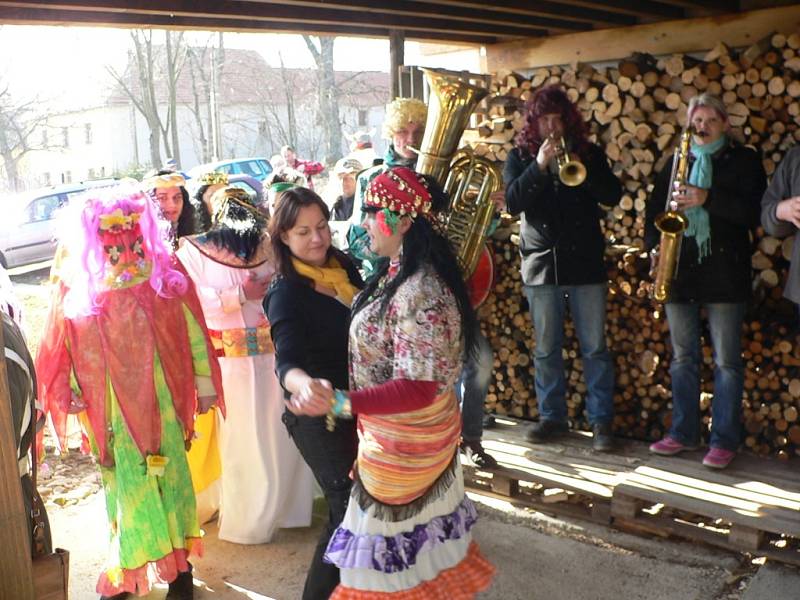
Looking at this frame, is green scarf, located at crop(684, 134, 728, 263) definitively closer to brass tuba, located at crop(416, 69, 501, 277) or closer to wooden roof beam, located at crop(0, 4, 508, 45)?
brass tuba, located at crop(416, 69, 501, 277)

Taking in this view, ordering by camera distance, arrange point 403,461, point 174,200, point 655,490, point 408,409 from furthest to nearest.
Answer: point 174,200 → point 655,490 → point 403,461 → point 408,409

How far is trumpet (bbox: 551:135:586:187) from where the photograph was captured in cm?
438

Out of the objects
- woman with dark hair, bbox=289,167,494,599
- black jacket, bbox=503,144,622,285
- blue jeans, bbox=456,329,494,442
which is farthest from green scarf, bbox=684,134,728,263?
woman with dark hair, bbox=289,167,494,599

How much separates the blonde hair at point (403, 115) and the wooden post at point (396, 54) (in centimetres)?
107

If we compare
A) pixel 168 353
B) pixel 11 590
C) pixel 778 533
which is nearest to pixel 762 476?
pixel 778 533

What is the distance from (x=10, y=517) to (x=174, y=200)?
2.87 meters

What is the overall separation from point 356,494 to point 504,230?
3.18 meters

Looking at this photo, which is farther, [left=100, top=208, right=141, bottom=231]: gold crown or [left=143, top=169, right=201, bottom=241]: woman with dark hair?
[left=143, top=169, right=201, bottom=241]: woman with dark hair

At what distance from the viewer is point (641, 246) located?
517 cm

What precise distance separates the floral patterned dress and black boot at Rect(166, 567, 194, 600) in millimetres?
1253

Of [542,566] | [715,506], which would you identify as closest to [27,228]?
[542,566]

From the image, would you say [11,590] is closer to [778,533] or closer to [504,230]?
[778,533]

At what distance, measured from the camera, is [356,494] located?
272 centimetres

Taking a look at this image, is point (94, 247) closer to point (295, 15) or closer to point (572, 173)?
point (295, 15)
